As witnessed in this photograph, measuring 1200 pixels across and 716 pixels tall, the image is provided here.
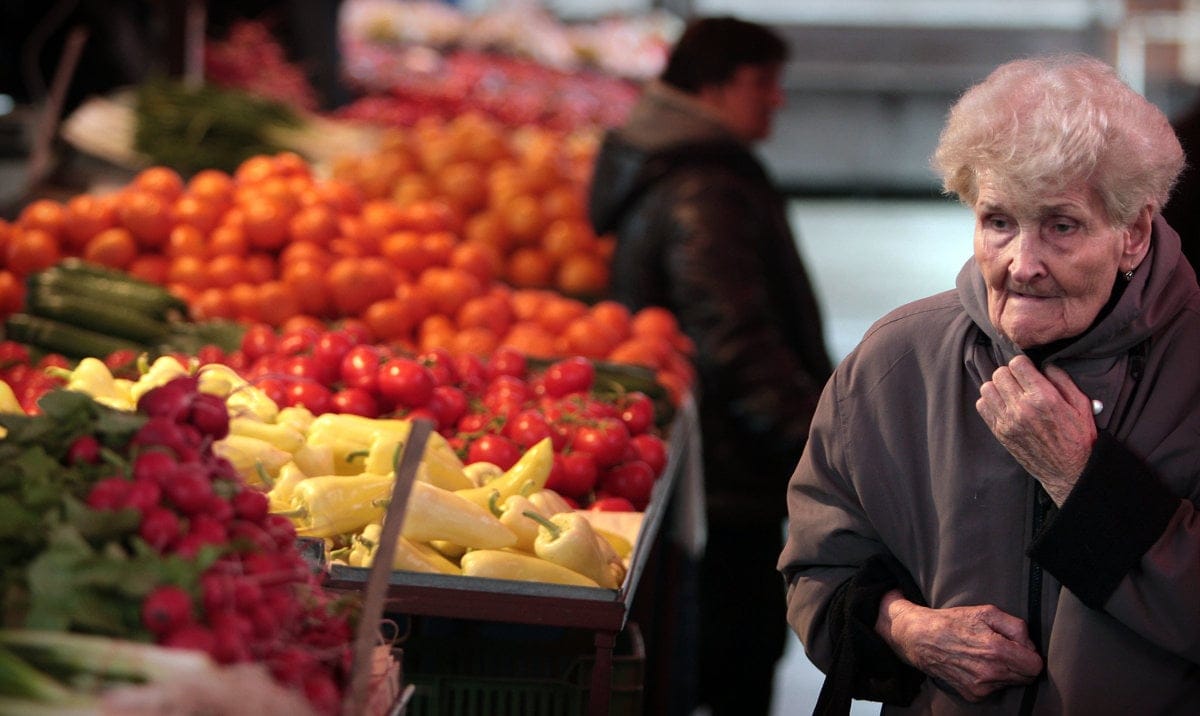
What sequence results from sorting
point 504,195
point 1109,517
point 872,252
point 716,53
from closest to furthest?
1. point 1109,517
2. point 716,53
3. point 504,195
4. point 872,252

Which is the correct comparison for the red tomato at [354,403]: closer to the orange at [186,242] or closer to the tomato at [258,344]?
the tomato at [258,344]

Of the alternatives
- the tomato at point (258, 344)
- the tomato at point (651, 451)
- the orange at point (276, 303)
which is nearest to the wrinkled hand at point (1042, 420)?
the tomato at point (651, 451)

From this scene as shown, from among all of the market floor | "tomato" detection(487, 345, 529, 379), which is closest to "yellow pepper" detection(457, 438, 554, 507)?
"tomato" detection(487, 345, 529, 379)

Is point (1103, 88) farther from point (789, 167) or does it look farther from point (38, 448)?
point (789, 167)

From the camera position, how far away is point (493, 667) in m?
2.50

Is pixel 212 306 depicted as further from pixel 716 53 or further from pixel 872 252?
pixel 872 252

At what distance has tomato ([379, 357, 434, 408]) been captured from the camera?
10.0 feet

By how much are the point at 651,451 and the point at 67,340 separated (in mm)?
1509

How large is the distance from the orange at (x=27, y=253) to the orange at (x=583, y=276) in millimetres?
1947

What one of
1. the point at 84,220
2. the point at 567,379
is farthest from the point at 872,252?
the point at 567,379

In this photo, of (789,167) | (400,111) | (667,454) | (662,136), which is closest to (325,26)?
(400,111)

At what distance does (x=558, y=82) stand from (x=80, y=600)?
7546 mm

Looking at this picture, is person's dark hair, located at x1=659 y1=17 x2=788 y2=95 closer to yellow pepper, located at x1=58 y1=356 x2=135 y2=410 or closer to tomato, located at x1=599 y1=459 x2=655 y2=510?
tomato, located at x1=599 y1=459 x2=655 y2=510

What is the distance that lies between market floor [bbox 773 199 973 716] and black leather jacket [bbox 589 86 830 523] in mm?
3943
